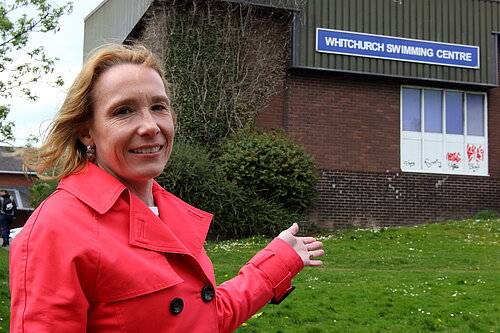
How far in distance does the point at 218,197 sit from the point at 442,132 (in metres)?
8.33

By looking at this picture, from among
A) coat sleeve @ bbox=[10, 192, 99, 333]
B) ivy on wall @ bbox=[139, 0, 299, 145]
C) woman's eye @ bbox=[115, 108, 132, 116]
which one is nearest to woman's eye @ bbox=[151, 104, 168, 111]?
woman's eye @ bbox=[115, 108, 132, 116]

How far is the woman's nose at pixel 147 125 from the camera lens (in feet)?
6.54

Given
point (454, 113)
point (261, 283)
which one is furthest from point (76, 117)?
point (454, 113)

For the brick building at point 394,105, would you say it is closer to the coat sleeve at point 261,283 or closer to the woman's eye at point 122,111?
the coat sleeve at point 261,283

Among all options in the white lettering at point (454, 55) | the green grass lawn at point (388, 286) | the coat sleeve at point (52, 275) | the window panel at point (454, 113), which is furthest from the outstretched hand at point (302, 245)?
the white lettering at point (454, 55)

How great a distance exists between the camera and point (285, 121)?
18.2 meters

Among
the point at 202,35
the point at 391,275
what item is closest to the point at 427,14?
the point at 202,35

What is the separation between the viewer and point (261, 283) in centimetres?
231

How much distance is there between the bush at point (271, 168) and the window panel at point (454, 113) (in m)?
5.53

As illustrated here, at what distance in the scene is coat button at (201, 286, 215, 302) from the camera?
1.96m

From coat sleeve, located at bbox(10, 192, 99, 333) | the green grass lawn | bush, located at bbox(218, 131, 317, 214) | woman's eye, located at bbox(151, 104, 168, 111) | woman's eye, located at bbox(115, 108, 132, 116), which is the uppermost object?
bush, located at bbox(218, 131, 317, 214)

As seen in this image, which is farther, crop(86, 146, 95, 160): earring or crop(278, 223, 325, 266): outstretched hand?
crop(278, 223, 325, 266): outstretched hand

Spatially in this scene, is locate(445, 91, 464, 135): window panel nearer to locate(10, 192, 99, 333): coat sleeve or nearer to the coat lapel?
the coat lapel

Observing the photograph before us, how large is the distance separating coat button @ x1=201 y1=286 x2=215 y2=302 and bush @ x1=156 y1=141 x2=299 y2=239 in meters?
12.5
